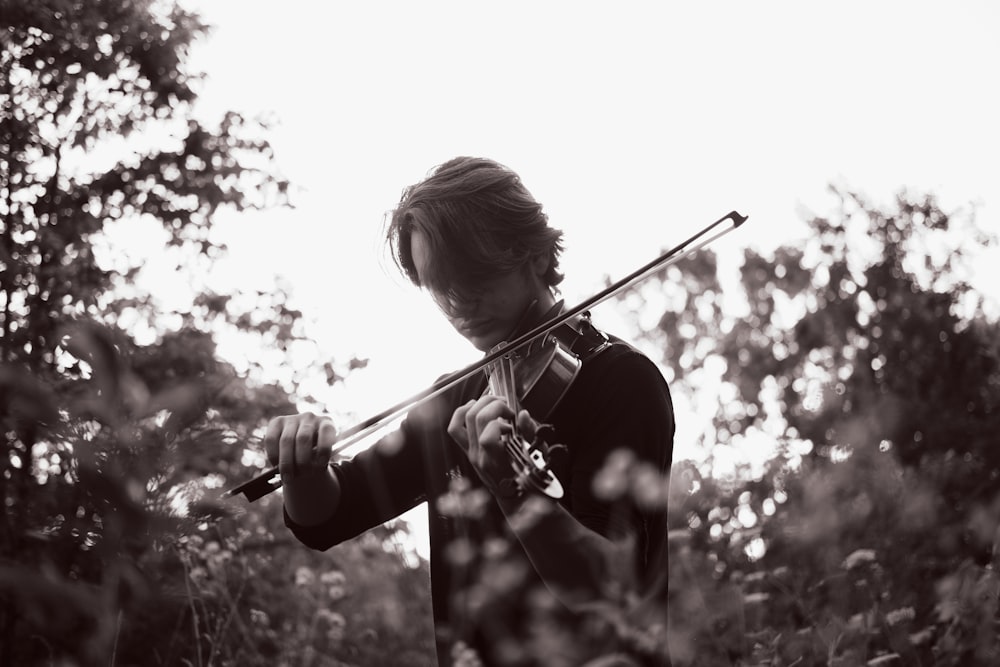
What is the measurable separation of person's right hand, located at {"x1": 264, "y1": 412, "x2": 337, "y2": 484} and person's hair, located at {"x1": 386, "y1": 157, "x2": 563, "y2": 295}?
37 cm

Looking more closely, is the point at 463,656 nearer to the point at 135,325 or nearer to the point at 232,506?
the point at 232,506

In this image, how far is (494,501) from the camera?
1.82 metres

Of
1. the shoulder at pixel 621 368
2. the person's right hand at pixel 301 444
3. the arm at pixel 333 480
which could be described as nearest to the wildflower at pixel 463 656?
the arm at pixel 333 480

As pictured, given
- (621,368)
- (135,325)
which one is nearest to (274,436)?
(621,368)

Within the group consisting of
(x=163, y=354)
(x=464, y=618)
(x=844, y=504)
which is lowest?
(x=844, y=504)

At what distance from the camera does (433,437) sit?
2045 mm

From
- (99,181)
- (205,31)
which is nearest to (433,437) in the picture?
(99,181)

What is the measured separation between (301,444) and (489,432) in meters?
0.44

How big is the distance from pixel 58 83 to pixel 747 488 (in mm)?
3751

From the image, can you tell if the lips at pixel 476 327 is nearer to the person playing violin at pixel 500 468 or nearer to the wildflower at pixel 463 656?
the person playing violin at pixel 500 468

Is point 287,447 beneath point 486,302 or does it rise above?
beneath

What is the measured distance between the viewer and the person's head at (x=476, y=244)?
6.43ft

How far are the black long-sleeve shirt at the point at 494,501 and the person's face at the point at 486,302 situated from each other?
187 millimetres

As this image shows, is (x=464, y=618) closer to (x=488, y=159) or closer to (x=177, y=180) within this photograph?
(x=488, y=159)
